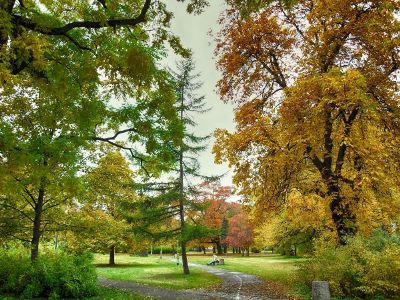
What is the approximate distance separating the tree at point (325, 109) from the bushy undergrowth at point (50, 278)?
728cm

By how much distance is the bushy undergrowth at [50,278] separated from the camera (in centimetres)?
1130

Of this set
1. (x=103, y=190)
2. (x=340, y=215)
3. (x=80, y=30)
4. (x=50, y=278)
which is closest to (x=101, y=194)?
(x=103, y=190)

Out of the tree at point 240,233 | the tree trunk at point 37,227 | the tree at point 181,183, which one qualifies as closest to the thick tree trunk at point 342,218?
the tree at point 181,183

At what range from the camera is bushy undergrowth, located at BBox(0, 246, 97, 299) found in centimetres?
1130

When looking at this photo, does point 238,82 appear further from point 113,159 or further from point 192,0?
point 192,0

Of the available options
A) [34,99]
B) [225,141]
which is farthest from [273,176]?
[34,99]

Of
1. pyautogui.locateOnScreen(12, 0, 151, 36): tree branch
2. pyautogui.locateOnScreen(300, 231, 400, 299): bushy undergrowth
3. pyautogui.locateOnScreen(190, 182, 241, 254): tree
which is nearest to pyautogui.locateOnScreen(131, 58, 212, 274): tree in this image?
pyautogui.locateOnScreen(300, 231, 400, 299): bushy undergrowth

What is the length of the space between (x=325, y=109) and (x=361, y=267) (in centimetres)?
562

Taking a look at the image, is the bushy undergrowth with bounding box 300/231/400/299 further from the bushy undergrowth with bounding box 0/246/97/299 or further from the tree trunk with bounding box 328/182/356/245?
the bushy undergrowth with bounding box 0/246/97/299

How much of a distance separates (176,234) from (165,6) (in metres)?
16.3

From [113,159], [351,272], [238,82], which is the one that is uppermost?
[238,82]

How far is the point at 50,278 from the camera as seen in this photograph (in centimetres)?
1130

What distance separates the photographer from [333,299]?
35.7 feet

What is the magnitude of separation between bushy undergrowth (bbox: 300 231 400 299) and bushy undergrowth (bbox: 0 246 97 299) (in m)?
8.52
